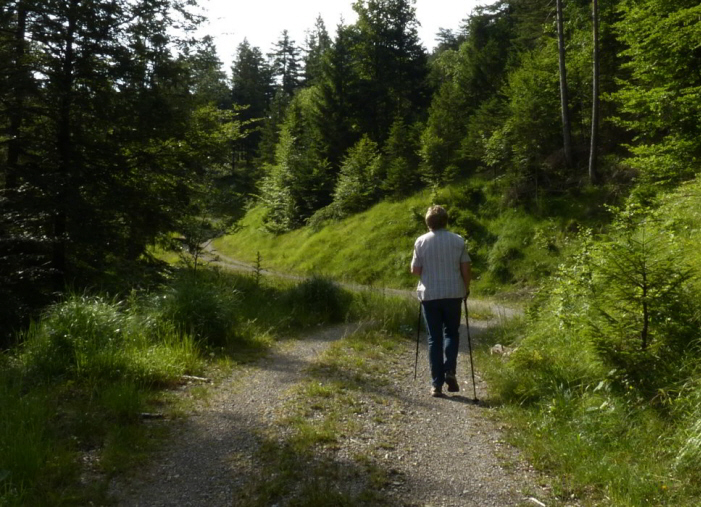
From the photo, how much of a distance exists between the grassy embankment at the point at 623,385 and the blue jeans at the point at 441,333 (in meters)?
0.62

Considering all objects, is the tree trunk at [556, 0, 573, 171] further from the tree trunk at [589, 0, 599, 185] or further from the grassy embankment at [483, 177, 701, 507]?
the grassy embankment at [483, 177, 701, 507]

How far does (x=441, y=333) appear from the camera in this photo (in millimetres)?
5941

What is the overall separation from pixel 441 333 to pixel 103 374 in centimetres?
365

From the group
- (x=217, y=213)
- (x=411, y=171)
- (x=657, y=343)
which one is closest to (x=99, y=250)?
(x=217, y=213)

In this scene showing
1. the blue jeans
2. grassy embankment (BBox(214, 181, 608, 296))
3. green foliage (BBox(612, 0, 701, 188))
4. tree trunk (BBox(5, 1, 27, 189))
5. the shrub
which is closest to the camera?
the blue jeans

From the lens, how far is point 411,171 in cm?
2795

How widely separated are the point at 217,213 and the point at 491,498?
13.7 metres

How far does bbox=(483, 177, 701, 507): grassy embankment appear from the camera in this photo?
3627 mm

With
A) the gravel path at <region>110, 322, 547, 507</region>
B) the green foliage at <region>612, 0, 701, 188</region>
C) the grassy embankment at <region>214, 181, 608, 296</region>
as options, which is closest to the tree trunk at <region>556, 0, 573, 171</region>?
the grassy embankment at <region>214, 181, 608, 296</region>

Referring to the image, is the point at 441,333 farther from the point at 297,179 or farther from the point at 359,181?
the point at 297,179

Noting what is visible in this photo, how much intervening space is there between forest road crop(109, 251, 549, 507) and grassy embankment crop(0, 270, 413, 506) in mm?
300

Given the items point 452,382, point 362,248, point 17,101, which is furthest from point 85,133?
point 362,248

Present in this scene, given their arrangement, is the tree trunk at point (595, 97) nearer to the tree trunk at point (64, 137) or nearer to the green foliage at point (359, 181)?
the green foliage at point (359, 181)

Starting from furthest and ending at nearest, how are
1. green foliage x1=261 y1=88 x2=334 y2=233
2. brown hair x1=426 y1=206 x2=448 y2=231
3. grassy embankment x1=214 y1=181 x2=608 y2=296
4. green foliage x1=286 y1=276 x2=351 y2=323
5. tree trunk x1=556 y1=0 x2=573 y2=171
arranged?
1. green foliage x1=261 y1=88 x2=334 y2=233
2. tree trunk x1=556 y1=0 x2=573 y2=171
3. grassy embankment x1=214 y1=181 x2=608 y2=296
4. green foliage x1=286 y1=276 x2=351 y2=323
5. brown hair x1=426 y1=206 x2=448 y2=231
